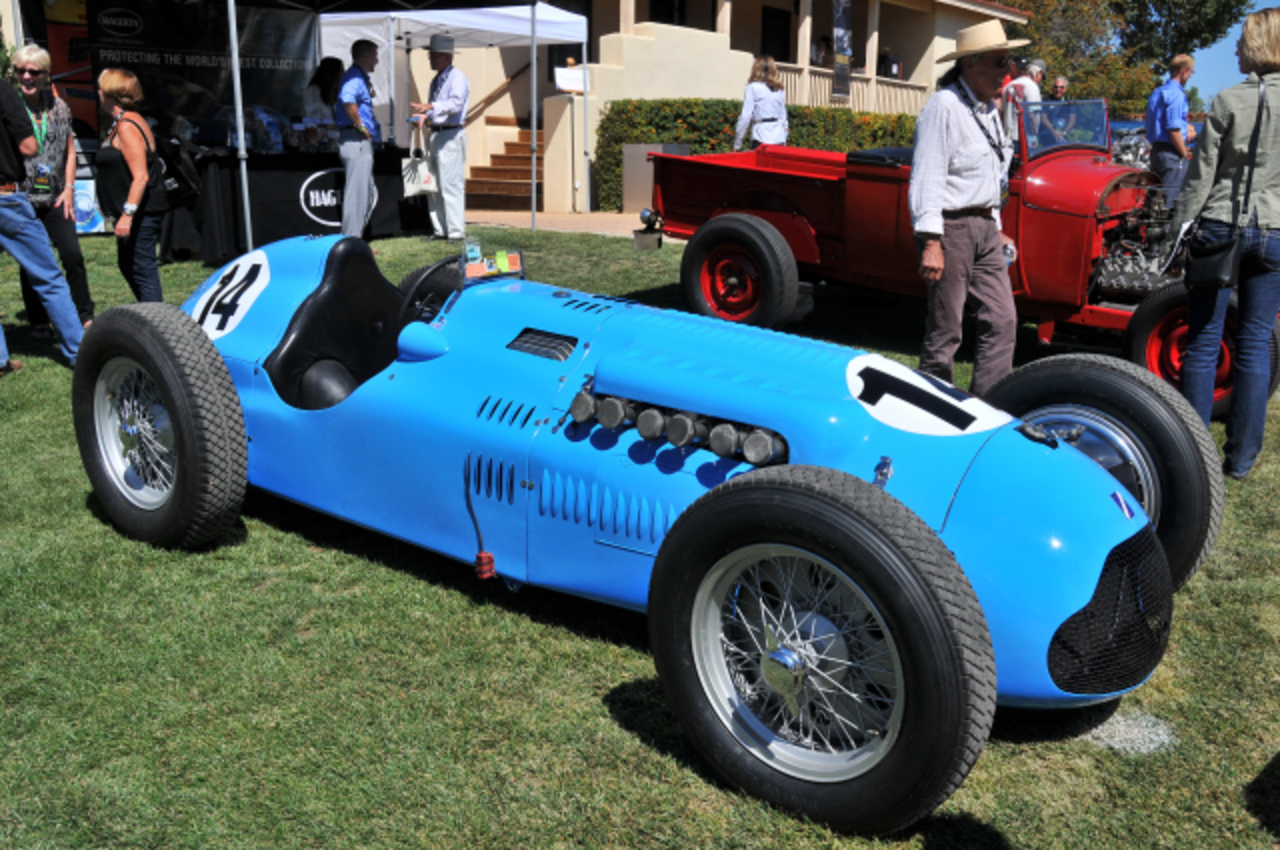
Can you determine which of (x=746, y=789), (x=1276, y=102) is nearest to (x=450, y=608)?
(x=746, y=789)

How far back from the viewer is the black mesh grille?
8.29 ft

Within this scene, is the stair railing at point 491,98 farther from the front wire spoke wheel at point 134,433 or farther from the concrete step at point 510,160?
the front wire spoke wheel at point 134,433

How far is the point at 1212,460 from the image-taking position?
3.31 meters

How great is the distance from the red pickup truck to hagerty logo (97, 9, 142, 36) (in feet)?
24.8

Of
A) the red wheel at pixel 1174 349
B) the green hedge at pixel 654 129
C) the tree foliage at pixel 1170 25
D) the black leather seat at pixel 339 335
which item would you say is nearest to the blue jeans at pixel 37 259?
the black leather seat at pixel 339 335

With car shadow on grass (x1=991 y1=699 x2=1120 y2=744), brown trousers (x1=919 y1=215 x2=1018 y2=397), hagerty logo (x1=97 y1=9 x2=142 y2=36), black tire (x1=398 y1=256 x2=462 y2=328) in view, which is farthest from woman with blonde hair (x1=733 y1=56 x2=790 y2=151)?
car shadow on grass (x1=991 y1=699 x2=1120 y2=744)

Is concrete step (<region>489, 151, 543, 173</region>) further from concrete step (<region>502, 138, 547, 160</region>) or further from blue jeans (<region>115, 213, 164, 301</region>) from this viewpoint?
blue jeans (<region>115, 213, 164, 301</region>)

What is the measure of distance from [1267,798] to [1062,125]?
557 centimetres

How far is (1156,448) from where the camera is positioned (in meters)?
3.30

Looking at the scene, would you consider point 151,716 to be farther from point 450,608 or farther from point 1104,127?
point 1104,127

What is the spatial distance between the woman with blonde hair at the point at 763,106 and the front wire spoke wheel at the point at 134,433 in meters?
7.49

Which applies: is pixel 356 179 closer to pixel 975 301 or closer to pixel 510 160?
pixel 510 160

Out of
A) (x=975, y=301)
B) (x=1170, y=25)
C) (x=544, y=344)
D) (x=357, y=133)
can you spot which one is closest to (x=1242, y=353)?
(x=975, y=301)

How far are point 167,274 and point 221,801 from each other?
335 inches
